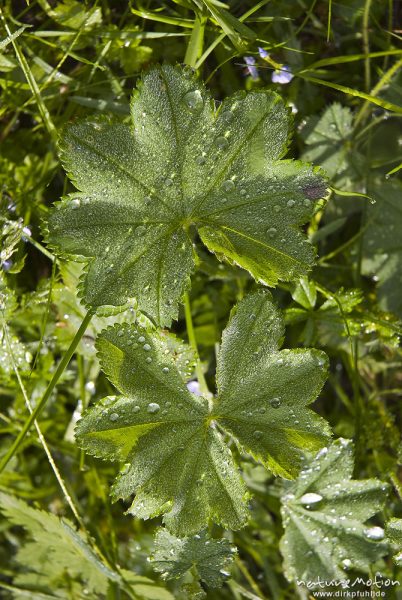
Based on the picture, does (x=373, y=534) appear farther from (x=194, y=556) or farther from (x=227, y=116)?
(x=227, y=116)

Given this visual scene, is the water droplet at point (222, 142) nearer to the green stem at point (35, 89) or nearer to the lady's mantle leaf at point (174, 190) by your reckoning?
the lady's mantle leaf at point (174, 190)

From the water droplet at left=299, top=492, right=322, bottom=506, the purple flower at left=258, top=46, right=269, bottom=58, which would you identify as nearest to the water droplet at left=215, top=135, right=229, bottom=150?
the purple flower at left=258, top=46, right=269, bottom=58

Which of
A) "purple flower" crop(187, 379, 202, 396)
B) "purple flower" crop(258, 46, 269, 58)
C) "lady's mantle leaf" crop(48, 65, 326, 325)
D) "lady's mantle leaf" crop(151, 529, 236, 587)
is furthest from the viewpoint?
"purple flower" crop(187, 379, 202, 396)

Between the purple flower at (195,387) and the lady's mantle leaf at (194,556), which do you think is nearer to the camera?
the lady's mantle leaf at (194,556)

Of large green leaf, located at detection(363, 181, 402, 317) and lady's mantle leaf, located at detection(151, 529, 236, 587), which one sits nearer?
lady's mantle leaf, located at detection(151, 529, 236, 587)

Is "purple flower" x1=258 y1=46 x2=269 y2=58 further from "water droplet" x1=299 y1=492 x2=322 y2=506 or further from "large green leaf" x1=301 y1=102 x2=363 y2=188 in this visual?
"water droplet" x1=299 y1=492 x2=322 y2=506

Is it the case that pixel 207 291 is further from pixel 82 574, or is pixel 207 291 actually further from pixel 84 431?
pixel 82 574

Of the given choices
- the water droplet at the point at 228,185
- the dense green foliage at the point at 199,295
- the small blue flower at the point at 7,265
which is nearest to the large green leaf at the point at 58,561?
the dense green foliage at the point at 199,295
